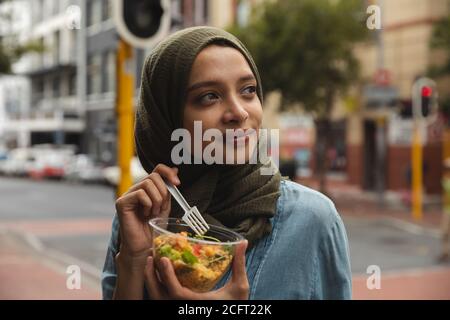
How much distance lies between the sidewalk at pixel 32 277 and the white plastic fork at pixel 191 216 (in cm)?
422

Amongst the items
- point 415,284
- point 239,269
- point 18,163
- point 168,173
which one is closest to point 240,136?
point 168,173

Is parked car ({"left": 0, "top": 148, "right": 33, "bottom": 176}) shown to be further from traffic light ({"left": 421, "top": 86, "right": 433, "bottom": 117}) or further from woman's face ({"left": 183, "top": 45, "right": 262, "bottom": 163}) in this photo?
woman's face ({"left": 183, "top": 45, "right": 262, "bottom": 163})

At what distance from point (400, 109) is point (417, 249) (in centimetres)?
566

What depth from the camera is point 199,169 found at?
134cm

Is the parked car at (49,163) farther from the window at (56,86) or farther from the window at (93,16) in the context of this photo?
the window at (56,86)

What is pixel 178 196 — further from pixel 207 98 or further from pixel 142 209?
pixel 207 98

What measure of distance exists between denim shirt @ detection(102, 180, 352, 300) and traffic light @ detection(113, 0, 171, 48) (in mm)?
2254

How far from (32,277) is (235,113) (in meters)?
7.03

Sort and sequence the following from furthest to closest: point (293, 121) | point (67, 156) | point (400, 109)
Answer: point (67, 156) < point (293, 121) < point (400, 109)

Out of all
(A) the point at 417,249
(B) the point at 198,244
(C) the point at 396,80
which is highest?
(C) the point at 396,80
